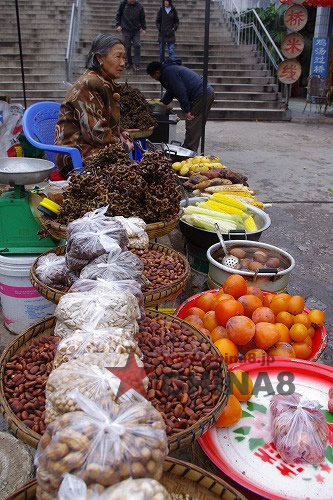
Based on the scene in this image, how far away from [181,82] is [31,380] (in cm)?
621

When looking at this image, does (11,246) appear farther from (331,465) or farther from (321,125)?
(321,125)

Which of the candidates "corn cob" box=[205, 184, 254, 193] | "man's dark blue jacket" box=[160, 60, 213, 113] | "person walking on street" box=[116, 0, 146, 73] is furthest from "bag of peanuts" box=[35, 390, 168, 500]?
"person walking on street" box=[116, 0, 146, 73]

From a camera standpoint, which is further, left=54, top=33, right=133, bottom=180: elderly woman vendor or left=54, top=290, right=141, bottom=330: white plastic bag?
left=54, top=33, right=133, bottom=180: elderly woman vendor

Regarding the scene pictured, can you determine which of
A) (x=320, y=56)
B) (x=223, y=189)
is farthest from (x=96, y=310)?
(x=320, y=56)

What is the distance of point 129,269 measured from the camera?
1.76 metres

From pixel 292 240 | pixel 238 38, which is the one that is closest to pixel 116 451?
pixel 292 240

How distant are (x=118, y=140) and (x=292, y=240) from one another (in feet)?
7.52

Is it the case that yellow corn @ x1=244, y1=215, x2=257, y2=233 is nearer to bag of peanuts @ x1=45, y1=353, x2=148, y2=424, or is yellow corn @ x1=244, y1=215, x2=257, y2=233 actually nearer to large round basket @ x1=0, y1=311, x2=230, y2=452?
large round basket @ x1=0, y1=311, x2=230, y2=452

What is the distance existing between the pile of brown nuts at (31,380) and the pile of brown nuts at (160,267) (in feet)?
1.83

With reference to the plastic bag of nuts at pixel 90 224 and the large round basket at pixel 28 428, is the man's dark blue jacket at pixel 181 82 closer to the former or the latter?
the plastic bag of nuts at pixel 90 224

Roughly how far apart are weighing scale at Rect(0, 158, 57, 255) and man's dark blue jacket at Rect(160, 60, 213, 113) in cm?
457

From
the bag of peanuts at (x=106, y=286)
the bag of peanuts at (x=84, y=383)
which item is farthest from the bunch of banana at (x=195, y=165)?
the bag of peanuts at (x=84, y=383)

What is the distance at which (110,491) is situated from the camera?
0.79m

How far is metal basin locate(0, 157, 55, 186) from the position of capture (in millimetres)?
2516
